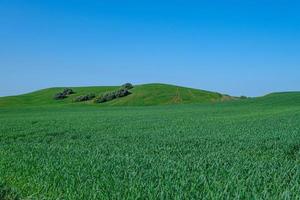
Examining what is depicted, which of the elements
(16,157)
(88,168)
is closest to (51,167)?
(88,168)

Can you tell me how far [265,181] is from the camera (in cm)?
739

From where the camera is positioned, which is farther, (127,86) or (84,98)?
(127,86)

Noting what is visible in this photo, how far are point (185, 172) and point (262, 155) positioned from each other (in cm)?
453

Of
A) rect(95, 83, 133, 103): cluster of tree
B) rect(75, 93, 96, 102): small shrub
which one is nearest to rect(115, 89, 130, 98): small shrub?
rect(95, 83, 133, 103): cluster of tree

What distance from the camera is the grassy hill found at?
301ft

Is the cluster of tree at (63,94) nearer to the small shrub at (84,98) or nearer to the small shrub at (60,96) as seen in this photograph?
the small shrub at (60,96)

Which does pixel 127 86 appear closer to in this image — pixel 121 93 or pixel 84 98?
pixel 121 93

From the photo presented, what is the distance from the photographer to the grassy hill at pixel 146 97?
91.8 metres

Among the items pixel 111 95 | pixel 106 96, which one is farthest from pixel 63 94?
pixel 111 95

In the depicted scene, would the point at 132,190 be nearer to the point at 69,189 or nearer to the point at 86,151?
the point at 69,189

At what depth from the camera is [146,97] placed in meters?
94.8

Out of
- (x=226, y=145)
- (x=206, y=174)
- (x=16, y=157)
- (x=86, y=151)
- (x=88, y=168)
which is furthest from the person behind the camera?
(x=226, y=145)

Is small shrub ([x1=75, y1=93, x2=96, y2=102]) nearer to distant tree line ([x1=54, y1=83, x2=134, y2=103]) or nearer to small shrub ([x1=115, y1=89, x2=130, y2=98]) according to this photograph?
distant tree line ([x1=54, y1=83, x2=134, y2=103])

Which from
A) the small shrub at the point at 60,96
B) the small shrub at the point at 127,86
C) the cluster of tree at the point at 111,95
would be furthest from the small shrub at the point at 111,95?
the small shrub at the point at 60,96
